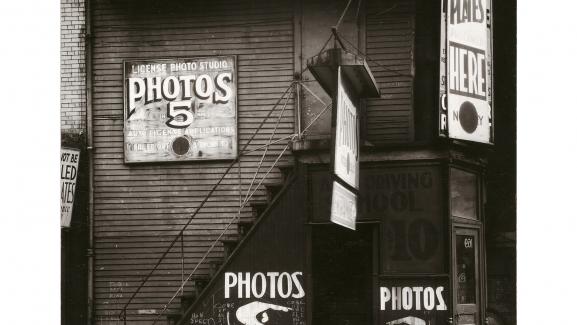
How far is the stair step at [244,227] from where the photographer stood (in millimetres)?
11031

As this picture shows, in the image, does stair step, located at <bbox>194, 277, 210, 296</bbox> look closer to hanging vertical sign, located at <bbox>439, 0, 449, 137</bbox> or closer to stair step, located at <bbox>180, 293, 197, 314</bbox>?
stair step, located at <bbox>180, 293, 197, 314</bbox>

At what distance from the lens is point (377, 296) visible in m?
10.8

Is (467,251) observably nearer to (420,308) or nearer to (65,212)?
(420,308)

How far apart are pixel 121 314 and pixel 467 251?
16.5ft

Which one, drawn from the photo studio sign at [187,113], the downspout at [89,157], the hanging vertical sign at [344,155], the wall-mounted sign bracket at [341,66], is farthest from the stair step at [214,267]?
the wall-mounted sign bracket at [341,66]

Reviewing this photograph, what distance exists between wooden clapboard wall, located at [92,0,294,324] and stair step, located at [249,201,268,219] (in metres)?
0.90

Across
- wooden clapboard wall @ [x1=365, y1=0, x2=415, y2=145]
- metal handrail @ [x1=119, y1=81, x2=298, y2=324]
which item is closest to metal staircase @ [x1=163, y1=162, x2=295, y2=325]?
metal handrail @ [x1=119, y1=81, x2=298, y2=324]

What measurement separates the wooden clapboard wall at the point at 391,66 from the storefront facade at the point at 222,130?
2cm

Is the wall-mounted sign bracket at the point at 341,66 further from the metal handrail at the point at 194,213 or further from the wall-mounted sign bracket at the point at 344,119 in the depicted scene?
the metal handrail at the point at 194,213

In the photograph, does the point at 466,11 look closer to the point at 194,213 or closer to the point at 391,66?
the point at 391,66

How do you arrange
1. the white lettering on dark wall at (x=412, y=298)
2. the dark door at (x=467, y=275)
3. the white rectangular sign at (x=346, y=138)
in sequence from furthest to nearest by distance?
1. the dark door at (x=467, y=275)
2. the white lettering on dark wall at (x=412, y=298)
3. the white rectangular sign at (x=346, y=138)

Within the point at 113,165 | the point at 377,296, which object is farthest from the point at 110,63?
the point at 377,296

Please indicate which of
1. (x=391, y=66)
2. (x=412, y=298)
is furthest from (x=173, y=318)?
(x=391, y=66)

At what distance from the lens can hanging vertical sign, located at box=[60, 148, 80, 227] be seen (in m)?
12.3
